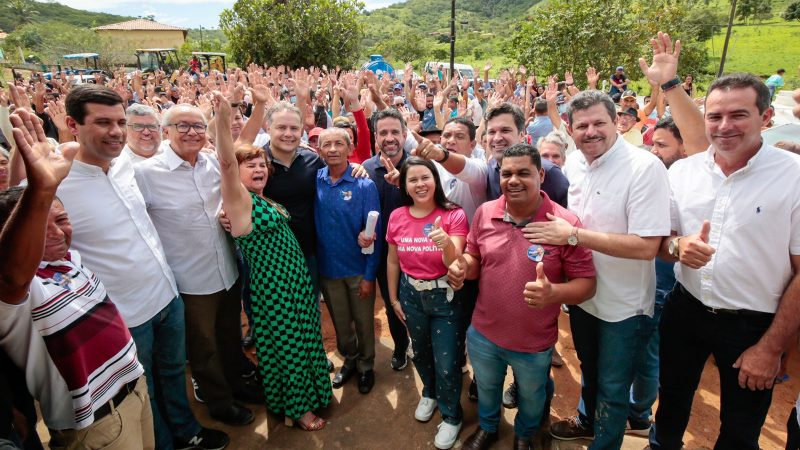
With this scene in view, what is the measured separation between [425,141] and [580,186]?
3.15 ft

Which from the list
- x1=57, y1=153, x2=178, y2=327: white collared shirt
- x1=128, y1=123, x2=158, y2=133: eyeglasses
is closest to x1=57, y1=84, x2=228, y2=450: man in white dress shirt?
x1=57, y1=153, x2=178, y2=327: white collared shirt

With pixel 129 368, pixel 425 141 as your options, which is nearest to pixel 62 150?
pixel 129 368

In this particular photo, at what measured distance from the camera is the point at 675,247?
2.16 metres

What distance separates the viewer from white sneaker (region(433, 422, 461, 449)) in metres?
2.98

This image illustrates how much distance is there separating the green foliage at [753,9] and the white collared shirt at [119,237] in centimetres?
5414

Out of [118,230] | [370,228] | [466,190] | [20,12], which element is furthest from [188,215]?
[20,12]

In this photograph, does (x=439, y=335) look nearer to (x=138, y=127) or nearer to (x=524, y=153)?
(x=524, y=153)

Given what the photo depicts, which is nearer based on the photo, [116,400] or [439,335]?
[116,400]

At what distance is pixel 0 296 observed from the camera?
4.95 ft

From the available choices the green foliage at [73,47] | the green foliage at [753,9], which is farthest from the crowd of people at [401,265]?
the green foliage at [753,9]

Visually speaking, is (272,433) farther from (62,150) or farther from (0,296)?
(62,150)

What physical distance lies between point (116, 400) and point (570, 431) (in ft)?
9.12

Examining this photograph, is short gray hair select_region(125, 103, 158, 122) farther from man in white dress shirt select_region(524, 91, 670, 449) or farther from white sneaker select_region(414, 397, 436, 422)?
white sneaker select_region(414, 397, 436, 422)

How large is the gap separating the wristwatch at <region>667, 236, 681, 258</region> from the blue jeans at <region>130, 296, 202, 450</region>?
2.90 metres
